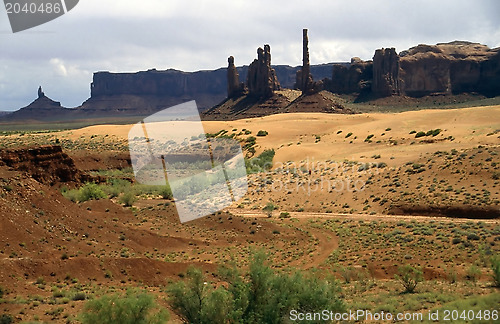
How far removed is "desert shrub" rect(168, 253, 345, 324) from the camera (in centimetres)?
1227

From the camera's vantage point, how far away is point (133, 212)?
29.9m

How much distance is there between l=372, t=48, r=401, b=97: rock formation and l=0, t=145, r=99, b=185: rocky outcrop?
106871mm

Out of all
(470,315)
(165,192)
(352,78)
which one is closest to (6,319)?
(470,315)

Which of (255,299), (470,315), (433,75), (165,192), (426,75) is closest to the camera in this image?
(470,315)

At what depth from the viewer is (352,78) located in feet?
464

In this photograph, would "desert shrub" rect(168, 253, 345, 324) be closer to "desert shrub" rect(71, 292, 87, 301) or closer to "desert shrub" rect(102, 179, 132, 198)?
"desert shrub" rect(71, 292, 87, 301)

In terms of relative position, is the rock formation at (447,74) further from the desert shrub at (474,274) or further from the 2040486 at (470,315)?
the 2040486 at (470,315)

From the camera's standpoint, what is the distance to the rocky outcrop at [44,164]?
30531 millimetres

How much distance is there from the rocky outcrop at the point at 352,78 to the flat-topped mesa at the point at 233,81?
25.3 meters

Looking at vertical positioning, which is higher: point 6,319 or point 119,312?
point 119,312

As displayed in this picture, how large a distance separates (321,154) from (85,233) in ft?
101

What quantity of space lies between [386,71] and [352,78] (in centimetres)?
1185

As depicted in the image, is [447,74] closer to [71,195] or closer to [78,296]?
[71,195]

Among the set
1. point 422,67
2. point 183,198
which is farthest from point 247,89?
point 183,198
